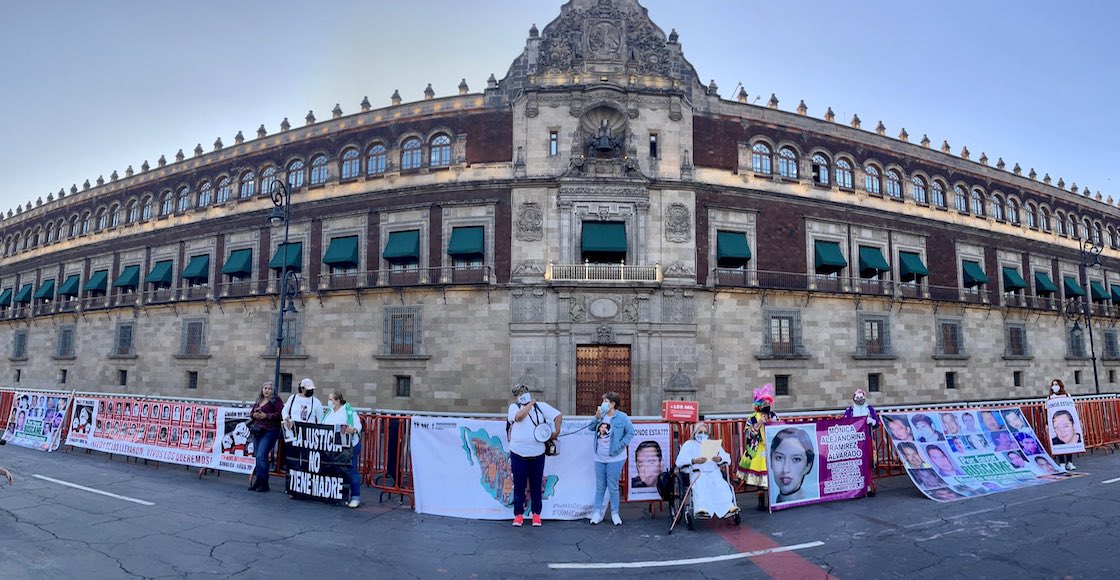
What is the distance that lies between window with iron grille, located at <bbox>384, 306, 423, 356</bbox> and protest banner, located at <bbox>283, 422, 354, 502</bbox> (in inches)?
495

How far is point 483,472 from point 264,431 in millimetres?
4400

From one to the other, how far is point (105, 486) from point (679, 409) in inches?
446

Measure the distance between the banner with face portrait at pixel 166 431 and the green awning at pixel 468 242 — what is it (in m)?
11.3

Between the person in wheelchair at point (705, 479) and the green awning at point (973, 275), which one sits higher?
the green awning at point (973, 275)

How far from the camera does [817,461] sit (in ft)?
30.1

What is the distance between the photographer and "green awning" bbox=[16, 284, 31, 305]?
37.1 meters

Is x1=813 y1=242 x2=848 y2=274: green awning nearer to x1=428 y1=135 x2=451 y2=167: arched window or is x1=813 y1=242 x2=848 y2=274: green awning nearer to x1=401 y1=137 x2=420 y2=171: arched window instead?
x1=428 y1=135 x2=451 y2=167: arched window

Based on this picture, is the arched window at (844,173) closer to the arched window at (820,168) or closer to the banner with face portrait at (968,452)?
the arched window at (820,168)

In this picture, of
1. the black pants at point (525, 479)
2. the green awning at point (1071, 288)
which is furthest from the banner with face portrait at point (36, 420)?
the green awning at point (1071, 288)

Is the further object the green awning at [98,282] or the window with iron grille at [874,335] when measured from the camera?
the green awning at [98,282]

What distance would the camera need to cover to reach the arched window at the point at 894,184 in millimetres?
26234

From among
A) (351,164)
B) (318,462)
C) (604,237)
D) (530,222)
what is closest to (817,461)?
(318,462)

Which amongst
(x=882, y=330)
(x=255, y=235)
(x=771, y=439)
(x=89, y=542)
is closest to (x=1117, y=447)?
(x=882, y=330)

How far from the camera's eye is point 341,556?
6.62 m
